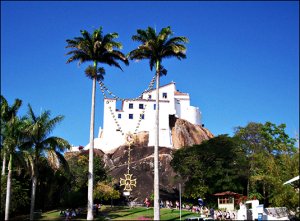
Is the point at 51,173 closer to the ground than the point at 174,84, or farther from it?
closer to the ground

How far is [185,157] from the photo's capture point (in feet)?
201

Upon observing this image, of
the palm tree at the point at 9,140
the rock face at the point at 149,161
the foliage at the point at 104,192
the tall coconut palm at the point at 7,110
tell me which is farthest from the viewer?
the rock face at the point at 149,161

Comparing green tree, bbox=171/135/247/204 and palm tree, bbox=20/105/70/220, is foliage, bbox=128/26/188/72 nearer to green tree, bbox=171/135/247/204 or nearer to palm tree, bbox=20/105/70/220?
palm tree, bbox=20/105/70/220

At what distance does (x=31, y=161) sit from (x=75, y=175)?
69.5 feet

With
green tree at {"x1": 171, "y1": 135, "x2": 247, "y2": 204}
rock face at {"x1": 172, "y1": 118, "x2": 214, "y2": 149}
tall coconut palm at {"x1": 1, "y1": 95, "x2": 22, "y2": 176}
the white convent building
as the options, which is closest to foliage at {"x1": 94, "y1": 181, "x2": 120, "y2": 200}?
green tree at {"x1": 171, "y1": 135, "x2": 247, "y2": 204}

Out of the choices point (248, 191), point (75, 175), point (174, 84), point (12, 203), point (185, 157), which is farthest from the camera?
point (174, 84)

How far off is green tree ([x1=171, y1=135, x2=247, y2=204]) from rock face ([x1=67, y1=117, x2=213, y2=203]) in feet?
15.3

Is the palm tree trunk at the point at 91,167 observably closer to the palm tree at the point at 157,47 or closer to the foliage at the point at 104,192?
the palm tree at the point at 157,47

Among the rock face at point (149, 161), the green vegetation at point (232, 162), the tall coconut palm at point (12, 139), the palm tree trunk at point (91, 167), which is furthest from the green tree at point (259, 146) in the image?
the tall coconut palm at point (12, 139)

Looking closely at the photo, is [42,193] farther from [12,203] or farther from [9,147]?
[9,147]

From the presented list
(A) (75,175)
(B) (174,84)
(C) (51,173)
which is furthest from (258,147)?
(B) (174,84)

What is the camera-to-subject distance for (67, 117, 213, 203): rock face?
65.5m

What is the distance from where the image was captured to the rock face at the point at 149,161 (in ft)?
215

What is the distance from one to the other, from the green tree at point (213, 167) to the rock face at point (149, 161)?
15.3ft
